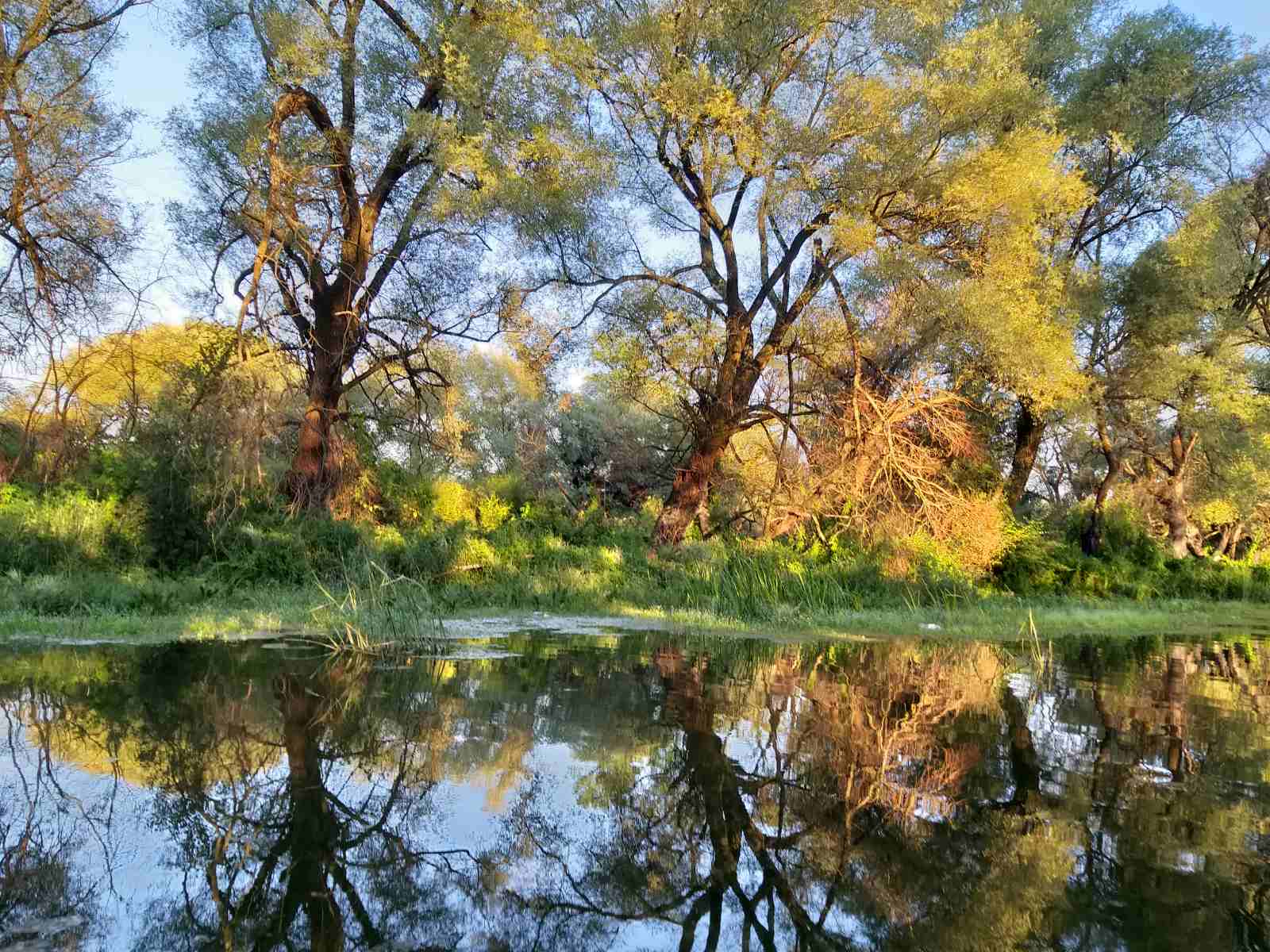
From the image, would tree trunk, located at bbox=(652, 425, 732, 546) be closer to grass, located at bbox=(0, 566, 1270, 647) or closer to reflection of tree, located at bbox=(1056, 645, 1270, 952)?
grass, located at bbox=(0, 566, 1270, 647)

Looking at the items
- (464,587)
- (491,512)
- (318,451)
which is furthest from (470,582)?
(491,512)

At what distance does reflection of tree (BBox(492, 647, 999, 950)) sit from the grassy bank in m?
5.25

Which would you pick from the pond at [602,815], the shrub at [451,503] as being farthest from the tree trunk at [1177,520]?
the pond at [602,815]

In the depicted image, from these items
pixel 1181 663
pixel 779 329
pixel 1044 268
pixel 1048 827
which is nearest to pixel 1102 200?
pixel 1044 268

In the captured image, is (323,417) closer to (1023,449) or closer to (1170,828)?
(1170,828)

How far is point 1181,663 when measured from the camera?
11.1 meters

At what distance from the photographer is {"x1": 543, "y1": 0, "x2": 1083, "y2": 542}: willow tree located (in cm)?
1558

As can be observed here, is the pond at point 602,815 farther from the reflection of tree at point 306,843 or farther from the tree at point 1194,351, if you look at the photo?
the tree at point 1194,351

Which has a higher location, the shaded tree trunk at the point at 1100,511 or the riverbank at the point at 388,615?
the shaded tree trunk at the point at 1100,511

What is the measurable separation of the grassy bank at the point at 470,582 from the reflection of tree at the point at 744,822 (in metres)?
5.25

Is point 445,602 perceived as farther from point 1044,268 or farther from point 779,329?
point 1044,268

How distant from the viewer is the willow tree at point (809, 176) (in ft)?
51.1

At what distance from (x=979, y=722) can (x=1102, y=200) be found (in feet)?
72.4

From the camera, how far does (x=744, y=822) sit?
4.25 meters
